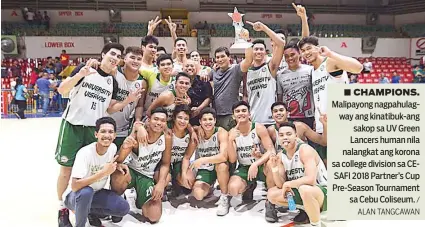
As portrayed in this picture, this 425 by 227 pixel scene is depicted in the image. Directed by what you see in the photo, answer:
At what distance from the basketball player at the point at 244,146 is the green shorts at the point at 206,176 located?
238 millimetres

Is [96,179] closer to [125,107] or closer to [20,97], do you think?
[125,107]

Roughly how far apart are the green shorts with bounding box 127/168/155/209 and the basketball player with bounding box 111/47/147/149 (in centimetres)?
49

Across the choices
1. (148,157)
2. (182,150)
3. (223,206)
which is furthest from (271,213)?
(148,157)

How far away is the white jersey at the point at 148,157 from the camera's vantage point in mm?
3975

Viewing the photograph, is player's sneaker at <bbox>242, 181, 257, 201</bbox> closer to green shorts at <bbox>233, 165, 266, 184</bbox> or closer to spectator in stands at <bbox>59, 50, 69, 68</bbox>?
green shorts at <bbox>233, 165, 266, 184</bbox>

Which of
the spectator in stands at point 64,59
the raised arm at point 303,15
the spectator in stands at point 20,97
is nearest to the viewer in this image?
the raised arm at point 303,15

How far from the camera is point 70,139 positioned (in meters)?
3.90

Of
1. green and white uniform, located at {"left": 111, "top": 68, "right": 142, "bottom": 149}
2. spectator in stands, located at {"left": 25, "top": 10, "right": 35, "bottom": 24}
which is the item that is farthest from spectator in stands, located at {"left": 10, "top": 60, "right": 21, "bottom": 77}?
green and white uniform, located at {"left": 111, "top": 68, "right": 142, "bottom": 149}

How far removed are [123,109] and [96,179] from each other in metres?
1.09

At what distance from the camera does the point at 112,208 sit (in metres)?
3.54

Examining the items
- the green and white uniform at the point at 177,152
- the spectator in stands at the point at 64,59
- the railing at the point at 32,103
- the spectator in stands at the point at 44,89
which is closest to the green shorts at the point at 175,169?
the green and white uniform at the point at 177,152

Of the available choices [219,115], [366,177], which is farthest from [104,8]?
[366,177]

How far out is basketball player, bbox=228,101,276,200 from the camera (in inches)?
161

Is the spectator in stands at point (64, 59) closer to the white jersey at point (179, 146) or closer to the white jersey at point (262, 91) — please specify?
the white jersey at point (179, 146)
